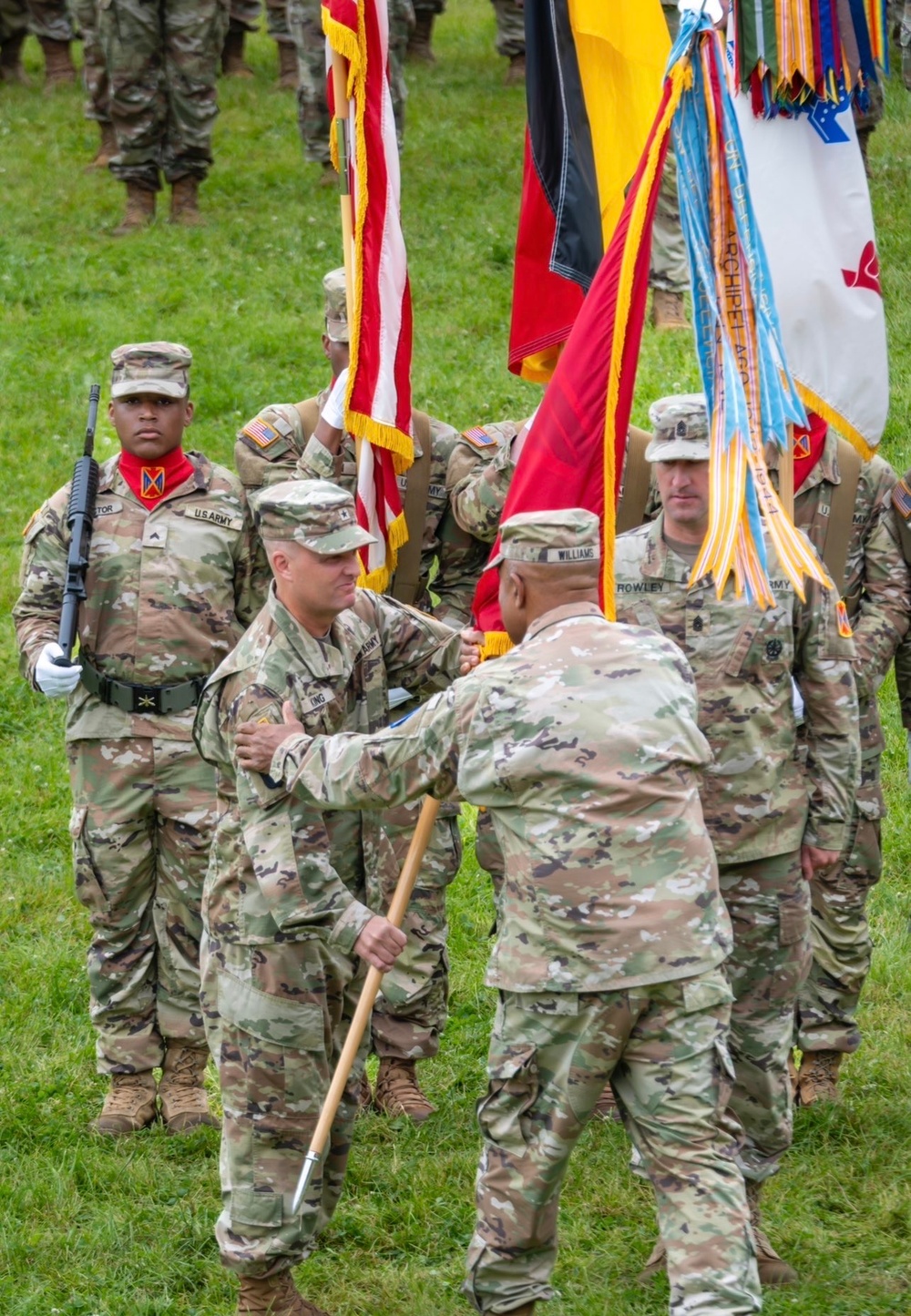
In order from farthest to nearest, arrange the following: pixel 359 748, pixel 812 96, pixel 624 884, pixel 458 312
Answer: pixel 458 312
pixel 812 96
pixel 359 748
pixel 624 884

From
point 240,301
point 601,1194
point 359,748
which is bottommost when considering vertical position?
point 601,1194

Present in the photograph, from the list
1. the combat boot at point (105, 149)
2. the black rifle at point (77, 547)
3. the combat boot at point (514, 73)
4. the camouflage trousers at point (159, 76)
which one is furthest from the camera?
the combat boot at point (514, 73)

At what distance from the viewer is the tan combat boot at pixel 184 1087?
273 inches

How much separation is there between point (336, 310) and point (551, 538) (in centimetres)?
288

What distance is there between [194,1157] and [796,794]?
261 cm

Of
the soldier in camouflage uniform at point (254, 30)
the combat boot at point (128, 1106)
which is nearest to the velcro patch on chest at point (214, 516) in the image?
the combat boot at point (128, 1106)

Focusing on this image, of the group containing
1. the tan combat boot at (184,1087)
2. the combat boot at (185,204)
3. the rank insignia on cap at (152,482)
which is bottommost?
the tan combat boot at (184,1087)

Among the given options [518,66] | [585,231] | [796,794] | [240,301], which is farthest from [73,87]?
[796,794]

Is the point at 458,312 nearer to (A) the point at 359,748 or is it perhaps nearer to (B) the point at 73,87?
(B) the point at 73,87

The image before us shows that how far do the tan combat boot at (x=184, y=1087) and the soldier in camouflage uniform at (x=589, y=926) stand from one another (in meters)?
2.32

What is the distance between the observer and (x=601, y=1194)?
615 centimetres

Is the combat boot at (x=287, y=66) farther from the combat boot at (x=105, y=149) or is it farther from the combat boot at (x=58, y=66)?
the combat boot at (x=105, y=149)

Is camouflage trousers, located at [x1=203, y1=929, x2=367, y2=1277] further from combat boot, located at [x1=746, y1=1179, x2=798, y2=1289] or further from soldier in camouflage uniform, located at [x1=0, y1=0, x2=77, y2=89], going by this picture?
soldier in camouflage uniform, located at [x1=0, y1=0, x2=77, y2=89]

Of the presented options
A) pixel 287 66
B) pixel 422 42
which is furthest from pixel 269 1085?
pixel 422 42
